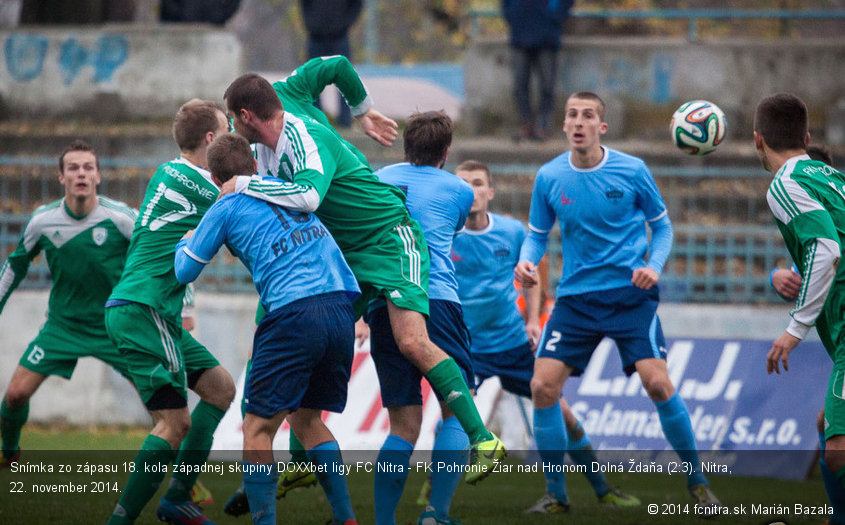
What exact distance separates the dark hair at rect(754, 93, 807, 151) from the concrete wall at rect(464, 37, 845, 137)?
9929mm

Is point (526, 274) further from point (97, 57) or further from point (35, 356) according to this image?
point (97, 57)

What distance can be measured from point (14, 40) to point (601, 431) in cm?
1112

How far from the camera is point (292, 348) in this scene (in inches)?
207

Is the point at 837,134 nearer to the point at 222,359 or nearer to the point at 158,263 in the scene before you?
the point at 222,359

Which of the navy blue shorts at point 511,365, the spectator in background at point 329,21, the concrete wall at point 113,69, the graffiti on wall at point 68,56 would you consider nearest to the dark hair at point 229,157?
the navy blue shorts at point 511,365

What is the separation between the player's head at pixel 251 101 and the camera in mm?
5531

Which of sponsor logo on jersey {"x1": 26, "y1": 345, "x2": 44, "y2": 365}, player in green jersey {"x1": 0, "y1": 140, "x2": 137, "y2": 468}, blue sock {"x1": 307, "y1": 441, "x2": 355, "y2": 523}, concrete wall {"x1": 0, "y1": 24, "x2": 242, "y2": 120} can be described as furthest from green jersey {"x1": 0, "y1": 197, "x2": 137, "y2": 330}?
concrete wall {"x1": 0, "y1": 24, "x2": 242, "y2": 120}

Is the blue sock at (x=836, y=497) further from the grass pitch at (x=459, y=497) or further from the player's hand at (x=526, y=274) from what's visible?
the player's hand at (x=526, y=274)

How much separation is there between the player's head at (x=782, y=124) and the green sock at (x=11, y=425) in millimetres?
5380

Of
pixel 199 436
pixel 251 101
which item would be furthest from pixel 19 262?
pixel 251 101

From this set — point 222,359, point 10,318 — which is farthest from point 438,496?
point 10,318

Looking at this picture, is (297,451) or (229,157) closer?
(229,157)

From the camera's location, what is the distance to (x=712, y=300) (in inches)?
426

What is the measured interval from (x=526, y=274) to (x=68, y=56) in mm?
11135
